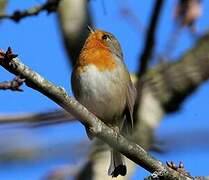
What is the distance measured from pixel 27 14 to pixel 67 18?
5.37 ft

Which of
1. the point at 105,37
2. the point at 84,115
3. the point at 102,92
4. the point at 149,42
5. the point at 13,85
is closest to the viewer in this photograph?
the point at 13,85

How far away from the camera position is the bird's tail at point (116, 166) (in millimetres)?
3631

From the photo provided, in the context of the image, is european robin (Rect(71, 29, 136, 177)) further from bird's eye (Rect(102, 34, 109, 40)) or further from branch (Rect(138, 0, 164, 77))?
bird's eye (Rect(102, 34, 109, 40))

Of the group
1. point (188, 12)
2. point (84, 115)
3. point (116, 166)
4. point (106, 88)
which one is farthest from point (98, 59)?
point (84, 115)

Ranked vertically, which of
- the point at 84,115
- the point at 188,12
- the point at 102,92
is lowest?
the point at 84,115

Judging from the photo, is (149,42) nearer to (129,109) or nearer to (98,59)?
(98,59)

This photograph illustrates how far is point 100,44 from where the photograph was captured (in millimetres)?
4625

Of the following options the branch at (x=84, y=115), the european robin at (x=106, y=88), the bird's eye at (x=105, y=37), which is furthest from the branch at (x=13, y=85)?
the bird's eye at (x=105, y=37)

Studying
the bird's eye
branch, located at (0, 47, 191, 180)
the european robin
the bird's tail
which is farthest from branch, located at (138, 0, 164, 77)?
branch, located at (0, 47, 191, 180)

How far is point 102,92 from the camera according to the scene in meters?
4.14

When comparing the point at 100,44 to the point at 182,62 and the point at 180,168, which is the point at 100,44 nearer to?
the point at 182,62

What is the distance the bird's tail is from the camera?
11.9 ft

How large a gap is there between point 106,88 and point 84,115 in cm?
162

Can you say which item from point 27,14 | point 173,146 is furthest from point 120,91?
point 173,146
